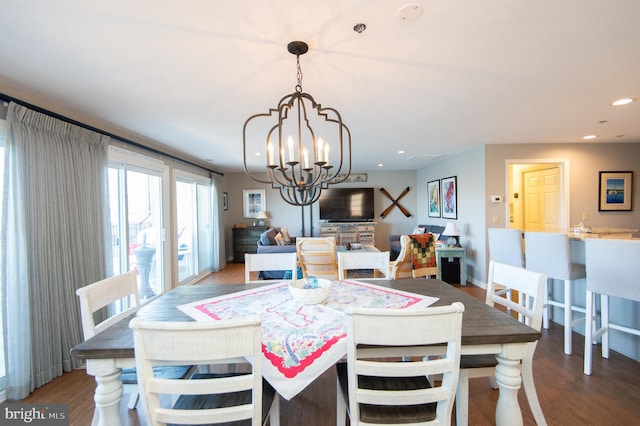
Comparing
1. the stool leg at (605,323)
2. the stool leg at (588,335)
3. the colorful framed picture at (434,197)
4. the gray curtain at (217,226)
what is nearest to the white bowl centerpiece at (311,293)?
the stool leg at (588,335)

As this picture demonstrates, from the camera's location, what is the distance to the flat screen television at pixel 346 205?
721cm

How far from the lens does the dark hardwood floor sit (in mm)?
1680

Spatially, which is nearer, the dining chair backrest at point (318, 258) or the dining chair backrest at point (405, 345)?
the dining chair backrest at point (405, 345)

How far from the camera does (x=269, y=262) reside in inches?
88.4

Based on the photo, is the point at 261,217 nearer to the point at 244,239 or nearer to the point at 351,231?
the point at 244,239

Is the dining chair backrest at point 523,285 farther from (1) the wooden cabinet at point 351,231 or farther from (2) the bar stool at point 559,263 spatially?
(1) the wooden cabinet at point 351,231

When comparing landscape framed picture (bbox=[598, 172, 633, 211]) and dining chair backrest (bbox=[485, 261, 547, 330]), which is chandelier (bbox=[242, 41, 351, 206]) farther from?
landscape framed picture (bbox=[598, 172, 633, 211])


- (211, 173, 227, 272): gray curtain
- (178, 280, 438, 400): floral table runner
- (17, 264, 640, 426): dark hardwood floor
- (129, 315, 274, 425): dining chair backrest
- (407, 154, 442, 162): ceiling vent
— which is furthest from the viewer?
(211, 173, 227, 272): gray curtain

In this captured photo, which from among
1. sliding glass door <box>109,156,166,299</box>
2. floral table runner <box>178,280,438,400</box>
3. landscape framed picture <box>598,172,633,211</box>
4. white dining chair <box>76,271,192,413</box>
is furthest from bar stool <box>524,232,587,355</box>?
sliding glass door <box>109,156,166,299</box>

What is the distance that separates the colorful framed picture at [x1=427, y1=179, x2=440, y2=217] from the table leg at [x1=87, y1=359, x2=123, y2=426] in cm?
616

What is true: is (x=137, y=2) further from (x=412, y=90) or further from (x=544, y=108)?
(x=544, y=108)

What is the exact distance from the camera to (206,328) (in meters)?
0.87

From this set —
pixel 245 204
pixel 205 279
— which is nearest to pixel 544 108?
pixel 205 279

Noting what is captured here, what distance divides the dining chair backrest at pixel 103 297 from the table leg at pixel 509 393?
197 cm
